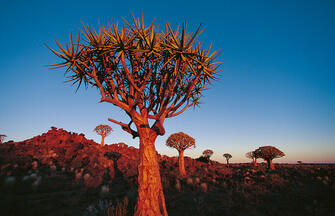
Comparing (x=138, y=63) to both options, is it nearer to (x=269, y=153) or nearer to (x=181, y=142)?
(x=181, y=142)

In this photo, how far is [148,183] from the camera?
4641 mm

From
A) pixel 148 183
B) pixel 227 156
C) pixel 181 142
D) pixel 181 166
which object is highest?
pixel 181 142

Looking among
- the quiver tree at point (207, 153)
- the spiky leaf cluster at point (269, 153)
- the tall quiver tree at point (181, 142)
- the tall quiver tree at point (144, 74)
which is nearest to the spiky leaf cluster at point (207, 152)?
the quiver tree at point (207, 153)

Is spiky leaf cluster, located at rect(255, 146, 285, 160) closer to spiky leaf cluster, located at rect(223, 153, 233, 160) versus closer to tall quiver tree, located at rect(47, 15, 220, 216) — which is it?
spiky leaf cluster, located at rect(223, 153, 233, 160)

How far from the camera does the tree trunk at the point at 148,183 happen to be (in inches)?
175

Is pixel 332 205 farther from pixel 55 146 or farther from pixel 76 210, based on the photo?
pixel 55 146

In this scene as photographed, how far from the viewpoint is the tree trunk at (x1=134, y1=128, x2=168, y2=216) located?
4449 millimetres

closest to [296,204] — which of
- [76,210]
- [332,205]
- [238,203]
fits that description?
[332,205]

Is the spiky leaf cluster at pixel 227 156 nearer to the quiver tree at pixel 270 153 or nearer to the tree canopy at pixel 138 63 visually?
the quiver tree at pixel 270 153

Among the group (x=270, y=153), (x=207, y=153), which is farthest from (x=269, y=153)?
(x=207, y=153)

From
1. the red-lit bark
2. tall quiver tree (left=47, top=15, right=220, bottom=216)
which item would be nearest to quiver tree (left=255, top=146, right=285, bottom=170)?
the red-lit bark

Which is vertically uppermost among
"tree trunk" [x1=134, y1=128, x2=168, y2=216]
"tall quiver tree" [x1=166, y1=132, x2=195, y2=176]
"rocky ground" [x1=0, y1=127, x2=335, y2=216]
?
"tall quiver tree" [x1=166, y1=132, x2=195, y2=176]

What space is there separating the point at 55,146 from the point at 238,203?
63.1ft

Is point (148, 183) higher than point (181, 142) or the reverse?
the reverse
